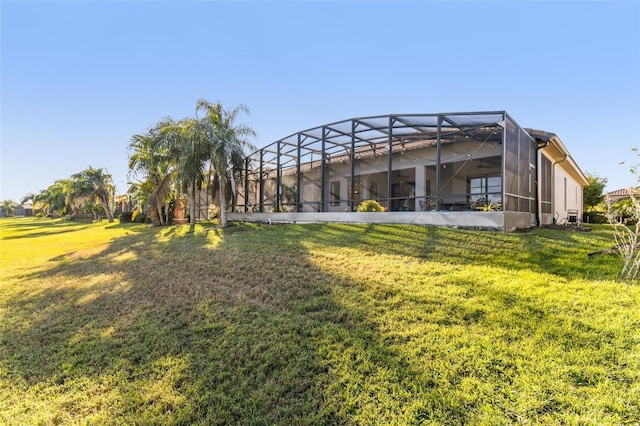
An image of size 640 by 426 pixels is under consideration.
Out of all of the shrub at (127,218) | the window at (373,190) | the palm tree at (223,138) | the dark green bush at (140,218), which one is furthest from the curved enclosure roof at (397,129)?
the shrub at (127,218)

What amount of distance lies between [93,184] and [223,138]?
25.2 m

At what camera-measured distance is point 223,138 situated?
44.4 feet

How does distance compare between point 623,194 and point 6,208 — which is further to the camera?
point 6,208

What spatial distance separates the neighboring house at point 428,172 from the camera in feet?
29.7

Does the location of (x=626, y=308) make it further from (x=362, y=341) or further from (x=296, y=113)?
(x=296, y=113)

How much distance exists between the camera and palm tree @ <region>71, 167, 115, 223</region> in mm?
29547

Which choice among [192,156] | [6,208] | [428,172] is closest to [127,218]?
[192,156]

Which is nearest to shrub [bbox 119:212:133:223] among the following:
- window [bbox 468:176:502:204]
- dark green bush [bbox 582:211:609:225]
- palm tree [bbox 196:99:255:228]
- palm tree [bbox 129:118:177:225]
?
palm tree [bbox 129:118:177:225]

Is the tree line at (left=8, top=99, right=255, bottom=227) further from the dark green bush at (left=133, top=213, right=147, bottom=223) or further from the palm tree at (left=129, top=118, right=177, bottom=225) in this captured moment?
the dark green bush at (left=133, top=213, right=147, bottom=223)

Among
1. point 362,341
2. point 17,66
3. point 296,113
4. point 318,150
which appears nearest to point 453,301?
point 362,341

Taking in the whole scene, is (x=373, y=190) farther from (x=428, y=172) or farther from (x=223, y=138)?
(x=223, y=138)

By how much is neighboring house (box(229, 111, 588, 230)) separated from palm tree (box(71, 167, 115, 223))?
2097cm

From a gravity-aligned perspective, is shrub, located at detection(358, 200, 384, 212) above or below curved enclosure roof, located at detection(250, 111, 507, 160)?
below

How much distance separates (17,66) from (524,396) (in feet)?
58.4
